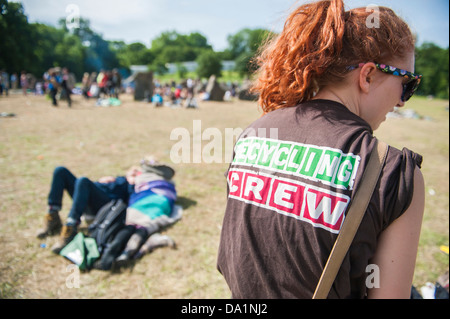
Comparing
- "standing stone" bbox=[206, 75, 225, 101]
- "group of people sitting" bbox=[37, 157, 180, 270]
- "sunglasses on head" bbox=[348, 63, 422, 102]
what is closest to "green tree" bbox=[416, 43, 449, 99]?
"standing stone" bbox=[206, 75, 225, 101]

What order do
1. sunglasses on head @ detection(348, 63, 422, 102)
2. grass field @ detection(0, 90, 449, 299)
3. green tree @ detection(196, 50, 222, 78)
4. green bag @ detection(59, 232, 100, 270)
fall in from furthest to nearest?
green tree @ detection(196, 50, 222, 78) < green bag @ detection(59, 232, 100, 270) < grass field @ detection(0, 90, 449, 299) < sunglasses on head @ detection(348, 63, 422, 102)

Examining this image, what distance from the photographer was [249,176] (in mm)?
1094

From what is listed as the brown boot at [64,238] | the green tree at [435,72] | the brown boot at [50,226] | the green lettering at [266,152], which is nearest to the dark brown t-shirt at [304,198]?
the green lettering at [266,152]

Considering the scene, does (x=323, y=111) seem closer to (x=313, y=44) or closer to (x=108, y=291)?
(x=313, y=44)

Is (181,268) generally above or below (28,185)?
below

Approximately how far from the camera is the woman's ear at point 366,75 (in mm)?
1052

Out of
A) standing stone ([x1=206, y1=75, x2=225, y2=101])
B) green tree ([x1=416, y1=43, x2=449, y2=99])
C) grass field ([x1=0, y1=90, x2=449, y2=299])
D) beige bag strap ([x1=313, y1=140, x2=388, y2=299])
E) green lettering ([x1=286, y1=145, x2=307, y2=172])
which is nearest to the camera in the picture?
beige bag strap ([x1=313, y1=140, x2=388, y2=299])

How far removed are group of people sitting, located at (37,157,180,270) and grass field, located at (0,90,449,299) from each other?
0.14 meters

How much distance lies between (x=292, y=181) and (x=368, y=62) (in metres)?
0.57

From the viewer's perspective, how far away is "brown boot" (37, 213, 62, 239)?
10.8 feet

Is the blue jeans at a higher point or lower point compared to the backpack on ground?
higher

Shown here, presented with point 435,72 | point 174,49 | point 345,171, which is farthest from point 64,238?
point 174,49

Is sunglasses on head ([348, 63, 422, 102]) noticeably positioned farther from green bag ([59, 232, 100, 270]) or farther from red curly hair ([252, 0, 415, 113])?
green bag ([59, 232, 100, 270])
